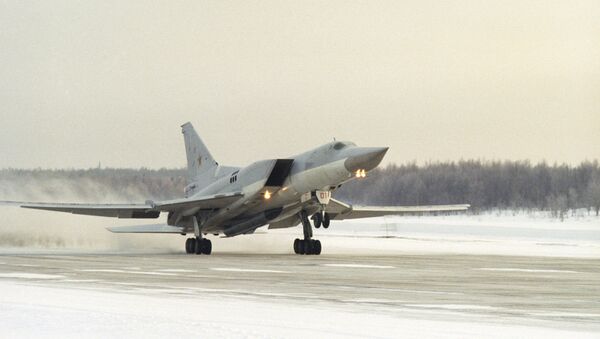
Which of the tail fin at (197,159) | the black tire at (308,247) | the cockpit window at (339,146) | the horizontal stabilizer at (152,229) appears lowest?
the black tire at (308,247)

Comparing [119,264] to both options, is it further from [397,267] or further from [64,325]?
[64,325]

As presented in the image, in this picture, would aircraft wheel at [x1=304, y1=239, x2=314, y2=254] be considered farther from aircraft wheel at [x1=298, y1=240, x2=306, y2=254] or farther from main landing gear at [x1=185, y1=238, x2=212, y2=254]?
main landing gear at [x1=185, y1=238, x2=212, y2=254]

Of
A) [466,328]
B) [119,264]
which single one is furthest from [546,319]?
[119,264]

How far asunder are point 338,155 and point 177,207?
24.8ft

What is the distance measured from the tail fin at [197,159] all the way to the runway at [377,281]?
36.3 ft

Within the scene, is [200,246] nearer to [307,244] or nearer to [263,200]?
[263,200]

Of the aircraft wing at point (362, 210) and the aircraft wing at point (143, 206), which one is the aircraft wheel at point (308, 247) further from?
the aircraft wing at point (362, 210)

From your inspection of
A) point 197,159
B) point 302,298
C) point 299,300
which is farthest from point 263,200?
point 299,300

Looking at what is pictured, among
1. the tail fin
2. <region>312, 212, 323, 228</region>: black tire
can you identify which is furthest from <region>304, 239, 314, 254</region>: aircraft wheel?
the tail fin

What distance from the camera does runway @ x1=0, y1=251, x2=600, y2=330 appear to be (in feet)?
51.6

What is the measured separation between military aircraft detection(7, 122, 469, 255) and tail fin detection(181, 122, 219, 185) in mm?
49

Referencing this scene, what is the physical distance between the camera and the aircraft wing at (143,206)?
3672cm

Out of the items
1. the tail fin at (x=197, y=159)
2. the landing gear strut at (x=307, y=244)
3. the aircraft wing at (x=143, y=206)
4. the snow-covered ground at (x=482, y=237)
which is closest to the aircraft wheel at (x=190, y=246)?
the aircraft wing at (x=143, y=206)

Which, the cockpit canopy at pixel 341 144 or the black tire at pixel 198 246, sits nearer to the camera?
the cockpit canopy at pixel 341 144
